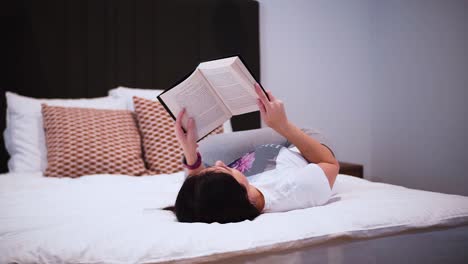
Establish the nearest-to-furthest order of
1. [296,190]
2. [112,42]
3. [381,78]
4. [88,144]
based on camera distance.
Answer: [296,190] → [88,144] → [112,42] → [381,78]

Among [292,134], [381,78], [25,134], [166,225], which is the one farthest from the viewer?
[381,78]

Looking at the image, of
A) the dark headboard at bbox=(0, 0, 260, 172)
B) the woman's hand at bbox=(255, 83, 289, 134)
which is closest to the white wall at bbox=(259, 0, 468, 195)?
the dark headboard at bbox=(0, 0, 260, 172)

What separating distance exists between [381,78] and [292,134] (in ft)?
7.98

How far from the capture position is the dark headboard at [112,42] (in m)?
2.17

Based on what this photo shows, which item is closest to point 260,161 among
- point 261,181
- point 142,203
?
point 261,181

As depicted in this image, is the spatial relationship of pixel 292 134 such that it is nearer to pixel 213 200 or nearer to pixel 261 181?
pixel 261 181

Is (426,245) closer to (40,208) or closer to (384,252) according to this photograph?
(384,252)

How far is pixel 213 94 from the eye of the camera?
118cm

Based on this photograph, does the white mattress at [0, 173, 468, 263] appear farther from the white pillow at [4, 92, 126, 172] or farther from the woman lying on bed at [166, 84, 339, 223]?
the white pillow at [4, 92, 126, 172]

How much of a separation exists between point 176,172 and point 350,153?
1.85 meters

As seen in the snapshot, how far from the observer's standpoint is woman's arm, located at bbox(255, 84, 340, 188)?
110cm

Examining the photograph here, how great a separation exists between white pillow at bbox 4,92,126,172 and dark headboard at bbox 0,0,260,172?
0.16m

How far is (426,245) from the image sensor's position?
2.92ft

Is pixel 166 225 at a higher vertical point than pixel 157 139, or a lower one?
higher
